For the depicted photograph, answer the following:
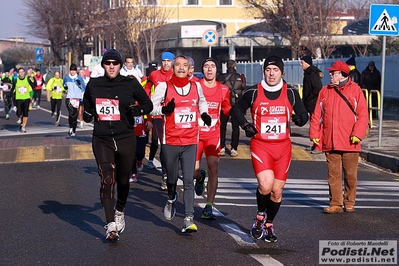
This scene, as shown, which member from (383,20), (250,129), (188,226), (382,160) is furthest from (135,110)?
(383,20)

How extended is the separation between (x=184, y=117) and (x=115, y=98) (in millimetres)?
878

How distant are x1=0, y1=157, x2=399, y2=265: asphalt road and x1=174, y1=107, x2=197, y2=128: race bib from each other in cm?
120

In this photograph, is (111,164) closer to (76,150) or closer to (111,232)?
(111,232)

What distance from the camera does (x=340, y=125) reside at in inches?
408

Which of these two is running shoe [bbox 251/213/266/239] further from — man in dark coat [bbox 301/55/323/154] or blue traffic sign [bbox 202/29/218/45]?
blue traffic sign [bbox 202/29/218/45]

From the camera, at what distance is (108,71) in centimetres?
841

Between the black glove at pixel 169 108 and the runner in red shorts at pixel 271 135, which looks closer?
the runner in red shorts at pixel 271 135

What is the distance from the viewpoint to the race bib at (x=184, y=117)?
8.84 m

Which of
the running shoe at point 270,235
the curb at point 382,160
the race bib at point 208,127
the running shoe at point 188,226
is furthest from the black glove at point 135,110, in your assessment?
the curb at point 382,160

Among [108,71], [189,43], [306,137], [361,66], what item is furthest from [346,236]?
[189,43]

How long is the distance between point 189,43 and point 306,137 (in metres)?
44.2

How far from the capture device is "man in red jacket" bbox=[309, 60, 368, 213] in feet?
33.8

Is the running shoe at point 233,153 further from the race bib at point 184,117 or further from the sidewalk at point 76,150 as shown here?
the race bib at point 184,117

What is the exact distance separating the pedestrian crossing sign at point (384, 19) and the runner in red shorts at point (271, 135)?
9.18 m
